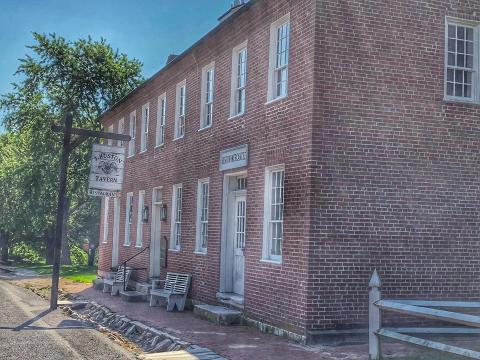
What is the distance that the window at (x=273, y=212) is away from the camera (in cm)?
1266

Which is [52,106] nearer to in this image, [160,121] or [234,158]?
[160,121]

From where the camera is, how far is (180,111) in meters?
19.2

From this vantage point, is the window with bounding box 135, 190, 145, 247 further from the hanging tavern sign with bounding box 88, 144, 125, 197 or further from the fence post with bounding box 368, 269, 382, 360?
the fence post with bounding box 368, 269, 382, 360

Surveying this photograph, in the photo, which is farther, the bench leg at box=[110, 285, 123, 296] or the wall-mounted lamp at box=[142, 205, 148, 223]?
the wall-mounted lamp at box=[142, 205, 148, 223]

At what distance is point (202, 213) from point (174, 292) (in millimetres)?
2114

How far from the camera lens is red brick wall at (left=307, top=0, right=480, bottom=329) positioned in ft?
37.1

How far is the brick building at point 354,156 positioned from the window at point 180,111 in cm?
471

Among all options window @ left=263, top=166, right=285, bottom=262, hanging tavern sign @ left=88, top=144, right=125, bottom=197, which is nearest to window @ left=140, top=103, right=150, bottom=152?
hanging tavern sign @ left=88, top=144, right=125, bottom=197

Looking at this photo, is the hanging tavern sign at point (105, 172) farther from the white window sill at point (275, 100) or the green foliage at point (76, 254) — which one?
the green foliage at point (76, 254)

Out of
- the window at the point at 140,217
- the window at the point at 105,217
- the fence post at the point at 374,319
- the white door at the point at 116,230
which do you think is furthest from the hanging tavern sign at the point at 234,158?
the window at the point at 105,217

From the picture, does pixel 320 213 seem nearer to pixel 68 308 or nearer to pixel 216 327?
pixel 216 327

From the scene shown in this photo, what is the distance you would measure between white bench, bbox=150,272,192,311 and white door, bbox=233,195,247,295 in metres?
1.85

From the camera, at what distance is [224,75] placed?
15695 millimetres

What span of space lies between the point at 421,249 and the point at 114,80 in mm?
28165
